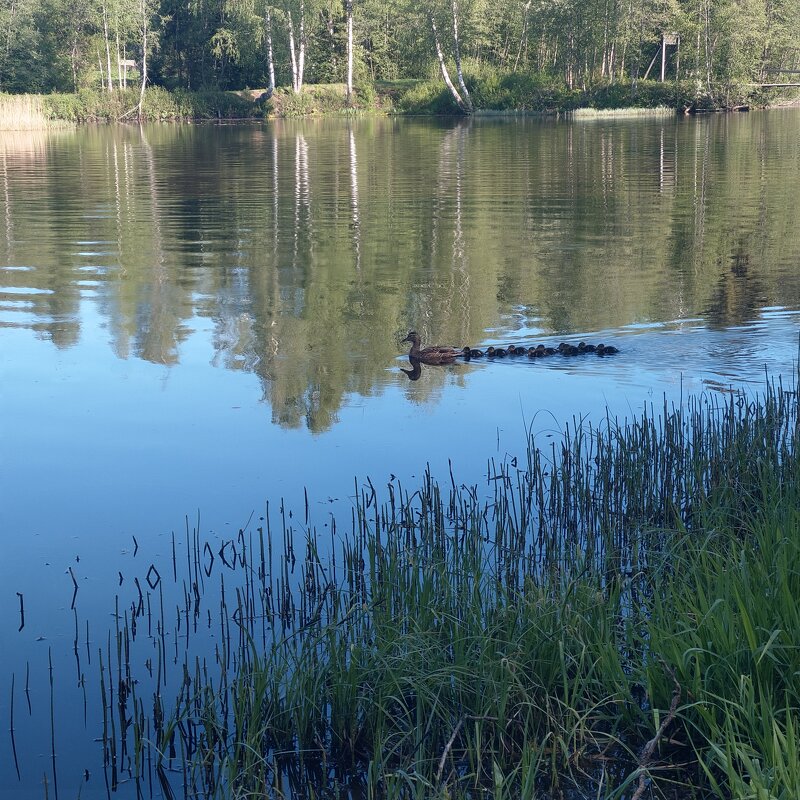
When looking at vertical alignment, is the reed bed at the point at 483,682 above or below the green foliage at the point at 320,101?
below

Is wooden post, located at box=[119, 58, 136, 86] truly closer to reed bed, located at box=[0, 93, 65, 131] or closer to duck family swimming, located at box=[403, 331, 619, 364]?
reed bed, located at box=[0, 93, 65, 131]

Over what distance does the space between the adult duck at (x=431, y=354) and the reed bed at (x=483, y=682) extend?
5.24 meters

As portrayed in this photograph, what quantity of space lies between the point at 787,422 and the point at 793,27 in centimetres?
7467

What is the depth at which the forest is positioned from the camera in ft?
226

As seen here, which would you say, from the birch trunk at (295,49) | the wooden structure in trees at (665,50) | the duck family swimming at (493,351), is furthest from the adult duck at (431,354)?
the wooden structure in trees at (665,50)

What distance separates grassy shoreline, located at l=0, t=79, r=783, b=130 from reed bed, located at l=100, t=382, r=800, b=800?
2511 inches

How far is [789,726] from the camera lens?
3.42m

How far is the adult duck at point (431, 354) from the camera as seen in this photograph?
1090 cm

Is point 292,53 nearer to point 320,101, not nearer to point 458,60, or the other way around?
point 320,101

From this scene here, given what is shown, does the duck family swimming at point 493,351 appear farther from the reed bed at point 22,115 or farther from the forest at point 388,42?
the forest at point 388,42

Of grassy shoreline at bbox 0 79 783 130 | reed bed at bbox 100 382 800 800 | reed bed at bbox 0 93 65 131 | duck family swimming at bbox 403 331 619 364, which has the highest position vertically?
grassy shoreline at bbox 0 79 783 130

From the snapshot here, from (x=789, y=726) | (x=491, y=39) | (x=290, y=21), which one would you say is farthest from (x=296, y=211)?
(x=491, y=39)

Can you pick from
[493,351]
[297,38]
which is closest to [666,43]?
[297,38]

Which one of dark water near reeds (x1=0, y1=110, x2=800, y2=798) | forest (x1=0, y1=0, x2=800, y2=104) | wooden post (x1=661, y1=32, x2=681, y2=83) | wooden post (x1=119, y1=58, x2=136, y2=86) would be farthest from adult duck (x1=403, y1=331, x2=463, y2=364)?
wooden post (x1=119, y1=58, x2=136, y2=86)
